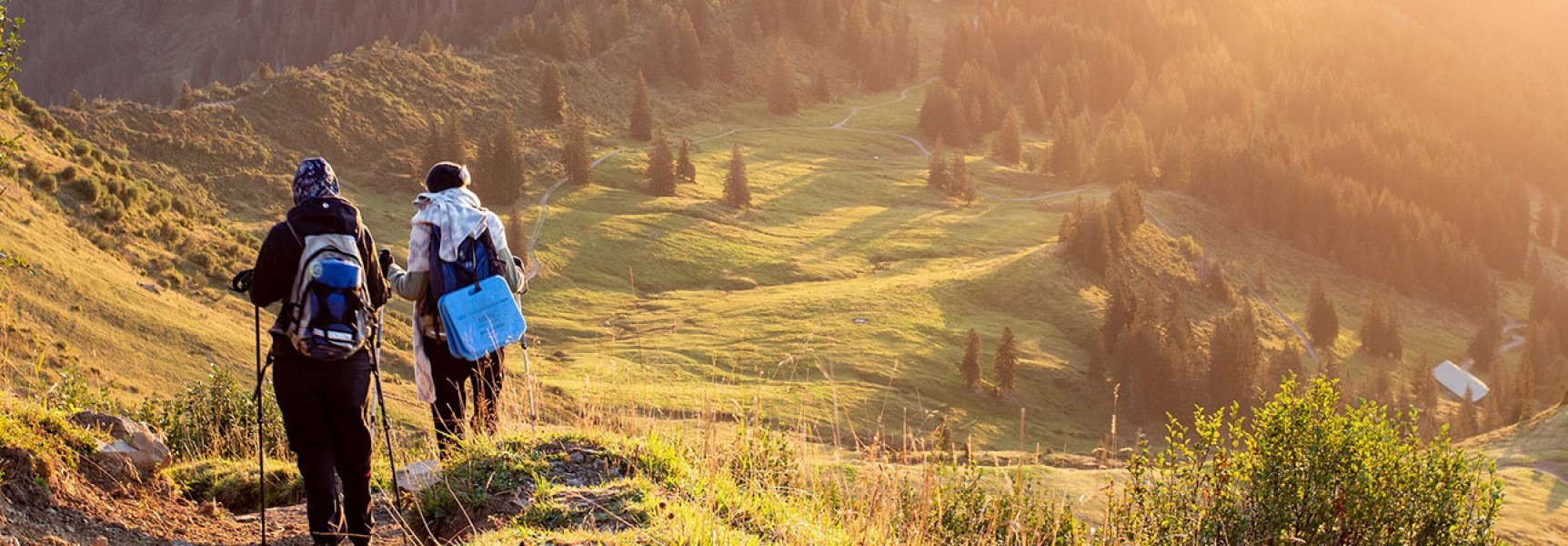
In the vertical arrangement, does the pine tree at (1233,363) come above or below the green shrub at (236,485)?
below

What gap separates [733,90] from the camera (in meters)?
130

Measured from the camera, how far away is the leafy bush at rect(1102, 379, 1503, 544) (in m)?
16.9

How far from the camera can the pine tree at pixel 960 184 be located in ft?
349

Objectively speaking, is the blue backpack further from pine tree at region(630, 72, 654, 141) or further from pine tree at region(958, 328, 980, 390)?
pine tree at region(630, 72, 654, 141)

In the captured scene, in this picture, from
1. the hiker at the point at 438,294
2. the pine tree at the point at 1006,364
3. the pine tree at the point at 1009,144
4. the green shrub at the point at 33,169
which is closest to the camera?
the hiker at the point at 438,294

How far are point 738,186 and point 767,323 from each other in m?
29.0

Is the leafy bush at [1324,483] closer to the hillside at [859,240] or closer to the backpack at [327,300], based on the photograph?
the hillside at [859,240]

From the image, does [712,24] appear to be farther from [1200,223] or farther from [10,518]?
[10,518]

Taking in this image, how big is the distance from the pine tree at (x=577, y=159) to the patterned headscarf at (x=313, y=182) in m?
80.9

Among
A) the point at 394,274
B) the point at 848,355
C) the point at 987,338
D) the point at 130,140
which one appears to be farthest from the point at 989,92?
the point at 394,274

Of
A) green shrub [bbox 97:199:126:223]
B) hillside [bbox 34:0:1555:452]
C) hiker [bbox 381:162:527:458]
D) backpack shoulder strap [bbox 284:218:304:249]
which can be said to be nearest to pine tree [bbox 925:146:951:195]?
hillside [bbox 34:0:1555:452]

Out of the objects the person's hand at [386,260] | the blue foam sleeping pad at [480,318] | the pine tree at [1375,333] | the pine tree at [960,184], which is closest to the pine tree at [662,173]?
the pine tree at [960,184]

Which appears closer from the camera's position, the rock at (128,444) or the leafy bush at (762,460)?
the rock at (128,444)

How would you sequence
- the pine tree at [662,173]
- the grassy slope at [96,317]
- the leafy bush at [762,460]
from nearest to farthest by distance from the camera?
the leafy bush at [762,460], the grassy slope at [96,317], the pine tree at [662,173]
